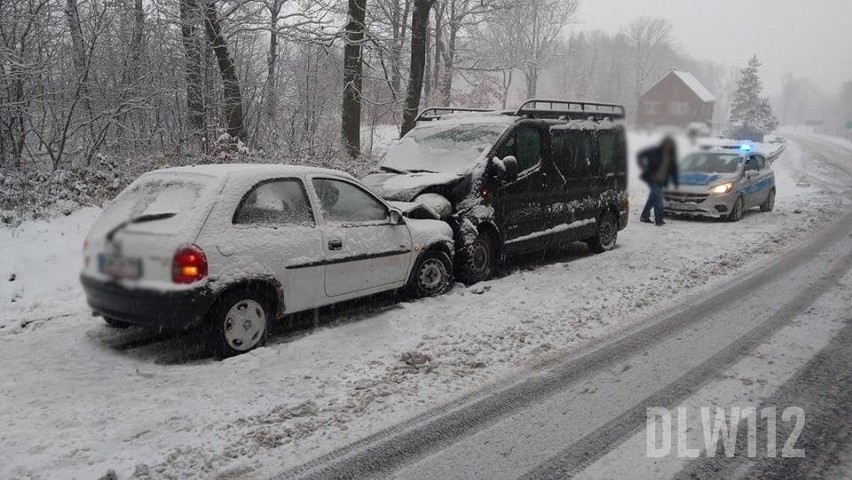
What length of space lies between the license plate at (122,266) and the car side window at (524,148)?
6877 mm

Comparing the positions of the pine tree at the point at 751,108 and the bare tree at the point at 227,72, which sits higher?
the bare tree at the point at 227,72

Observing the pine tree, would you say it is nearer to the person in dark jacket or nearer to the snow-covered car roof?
the person in dark jacket

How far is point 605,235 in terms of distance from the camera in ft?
32.9

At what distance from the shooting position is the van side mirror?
23.0 ft

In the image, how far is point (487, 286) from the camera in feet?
24.2

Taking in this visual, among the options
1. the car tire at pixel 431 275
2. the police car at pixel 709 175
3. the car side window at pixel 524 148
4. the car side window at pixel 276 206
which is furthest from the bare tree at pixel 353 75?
the police car at pixel 709 175

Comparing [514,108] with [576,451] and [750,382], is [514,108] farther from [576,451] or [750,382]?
[576,451]

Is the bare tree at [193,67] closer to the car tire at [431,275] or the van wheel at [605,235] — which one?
the car tire at [431,275]

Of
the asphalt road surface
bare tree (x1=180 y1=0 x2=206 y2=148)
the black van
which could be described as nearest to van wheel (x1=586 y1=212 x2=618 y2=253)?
the black van

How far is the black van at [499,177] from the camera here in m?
7.33

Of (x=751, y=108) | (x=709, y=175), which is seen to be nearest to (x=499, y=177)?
(x=751, y=108)

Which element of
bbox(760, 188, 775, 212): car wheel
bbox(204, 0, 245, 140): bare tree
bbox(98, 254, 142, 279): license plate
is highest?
bbox(204, 0, 245, 140): bare tree

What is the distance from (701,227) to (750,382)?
8213 mm

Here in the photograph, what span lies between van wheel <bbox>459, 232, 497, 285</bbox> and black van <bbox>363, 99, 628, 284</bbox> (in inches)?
0.5
